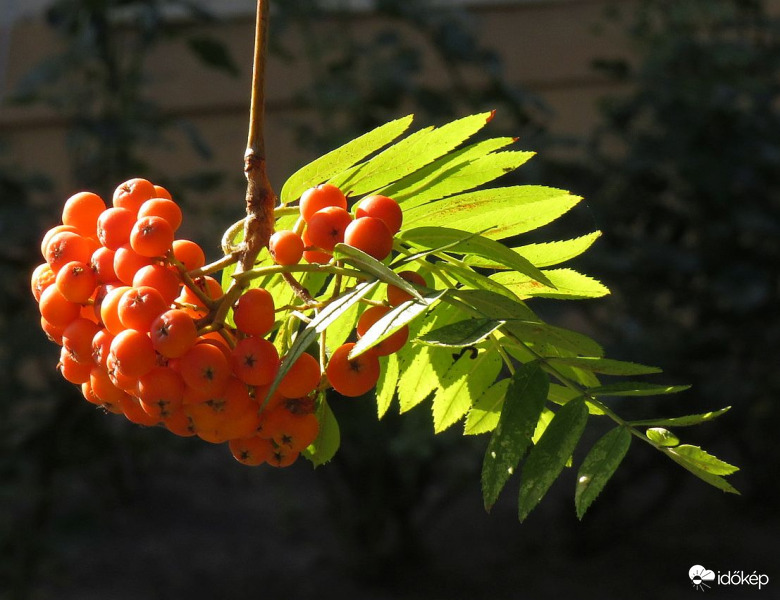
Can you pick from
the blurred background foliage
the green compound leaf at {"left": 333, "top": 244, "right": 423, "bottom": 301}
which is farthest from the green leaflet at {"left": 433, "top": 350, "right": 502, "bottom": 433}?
the blurred background foliage

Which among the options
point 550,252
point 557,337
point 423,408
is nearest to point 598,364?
point 557,337

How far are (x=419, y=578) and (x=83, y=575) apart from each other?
1411mm

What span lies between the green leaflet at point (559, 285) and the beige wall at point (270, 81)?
4.05 metres

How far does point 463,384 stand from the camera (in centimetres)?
92

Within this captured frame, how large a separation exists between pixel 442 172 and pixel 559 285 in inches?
5.6

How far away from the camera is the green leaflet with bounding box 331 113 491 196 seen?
84 centimetres

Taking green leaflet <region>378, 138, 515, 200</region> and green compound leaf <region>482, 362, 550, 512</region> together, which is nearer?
green compound leaf <region>482, 362, 550, 512</region>

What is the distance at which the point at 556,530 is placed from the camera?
4.18 metres

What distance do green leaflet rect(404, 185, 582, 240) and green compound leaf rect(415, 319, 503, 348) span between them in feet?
0.48

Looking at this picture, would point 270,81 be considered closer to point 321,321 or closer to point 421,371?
point 421,371

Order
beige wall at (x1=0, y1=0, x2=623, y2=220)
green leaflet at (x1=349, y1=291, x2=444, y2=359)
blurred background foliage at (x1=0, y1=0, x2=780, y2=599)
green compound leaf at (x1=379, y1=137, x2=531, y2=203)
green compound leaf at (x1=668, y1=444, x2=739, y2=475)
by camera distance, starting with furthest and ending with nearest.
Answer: beige wall at (x1=0, y1=0, x2=623, y2=220) → blurred background foliage at (x1=0, y1=0, x2=780, y2=599) → green compound leaf at (x1=379, y1=137, x2=531, y2=203) → green compound leaf at (x1=668, y1=444, x2=739, y2=475) → green leaflet at (x1=349, y1=291, x2=444, y2=359)

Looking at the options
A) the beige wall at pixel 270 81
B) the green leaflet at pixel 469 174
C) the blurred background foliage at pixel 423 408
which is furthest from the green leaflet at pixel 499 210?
the beige wall at pixel 270 81

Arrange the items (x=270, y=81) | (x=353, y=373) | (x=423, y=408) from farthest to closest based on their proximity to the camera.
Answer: (x=270, y=81)
(x=423, y=408)
(x=353, y=373)

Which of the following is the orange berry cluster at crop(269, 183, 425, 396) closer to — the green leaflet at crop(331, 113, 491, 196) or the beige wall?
the green leaflet at crop(331, 113, 491, 196)
